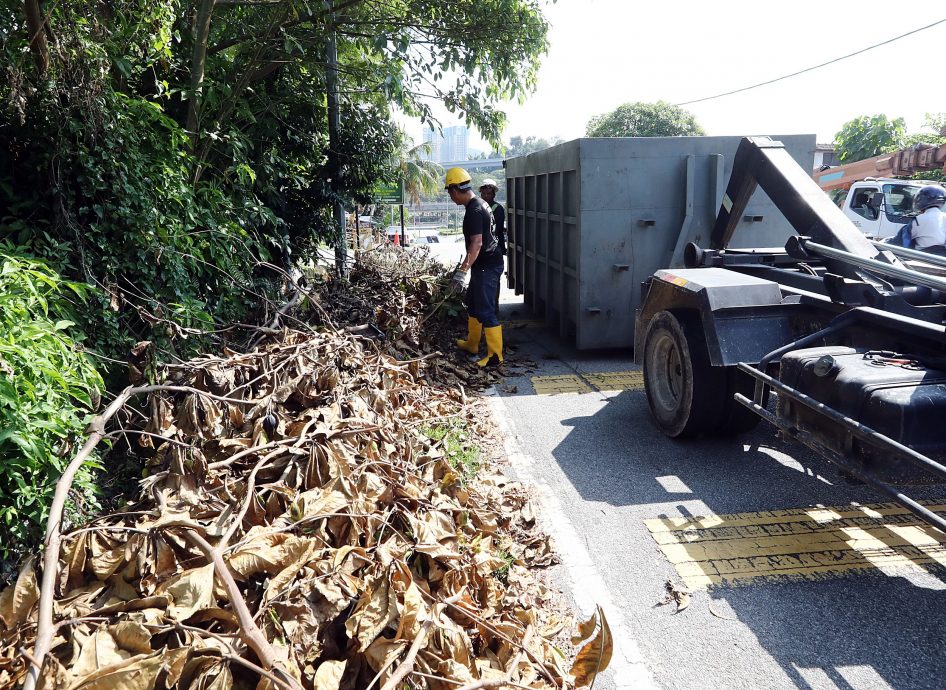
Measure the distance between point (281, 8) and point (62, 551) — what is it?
653cm

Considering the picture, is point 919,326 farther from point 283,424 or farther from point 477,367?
point 477,367

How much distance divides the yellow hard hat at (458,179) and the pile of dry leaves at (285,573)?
461 centimetres

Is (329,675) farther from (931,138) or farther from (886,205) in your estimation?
(931,138)

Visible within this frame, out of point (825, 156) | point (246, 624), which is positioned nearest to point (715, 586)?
point (246, 624)

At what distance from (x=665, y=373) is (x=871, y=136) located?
27.3m

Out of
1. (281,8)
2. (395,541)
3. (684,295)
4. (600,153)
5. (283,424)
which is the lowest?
(395,541)

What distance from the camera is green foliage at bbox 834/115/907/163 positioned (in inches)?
1104

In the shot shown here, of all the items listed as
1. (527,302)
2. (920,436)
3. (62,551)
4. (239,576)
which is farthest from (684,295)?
(527,302)

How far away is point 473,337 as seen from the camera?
918cm

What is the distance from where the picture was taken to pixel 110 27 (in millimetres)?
5516

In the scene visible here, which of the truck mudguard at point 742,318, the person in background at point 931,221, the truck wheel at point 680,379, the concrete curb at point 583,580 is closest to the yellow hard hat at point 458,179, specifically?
the truck wheel at point 680,379

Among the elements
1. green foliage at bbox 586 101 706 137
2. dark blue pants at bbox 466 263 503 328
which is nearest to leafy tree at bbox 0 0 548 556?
dark blue pants at bbox 466 263 503 328

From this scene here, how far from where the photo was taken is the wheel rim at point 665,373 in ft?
20.4

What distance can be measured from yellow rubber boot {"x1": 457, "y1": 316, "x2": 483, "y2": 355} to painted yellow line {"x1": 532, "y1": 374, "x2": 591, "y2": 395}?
1.04m
